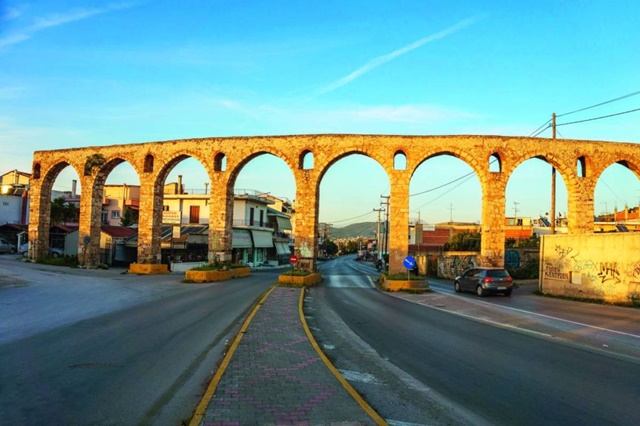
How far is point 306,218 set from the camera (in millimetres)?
30219

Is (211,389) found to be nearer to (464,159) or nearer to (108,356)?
(108,356)

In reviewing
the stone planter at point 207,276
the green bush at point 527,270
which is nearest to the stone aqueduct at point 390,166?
the stone planter at point 207,276

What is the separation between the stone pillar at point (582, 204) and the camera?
29.5 meters

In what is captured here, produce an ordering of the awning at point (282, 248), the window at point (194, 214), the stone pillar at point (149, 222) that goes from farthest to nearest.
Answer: the awning at point (282, 248) → the window at point (194, 214) → the stone pillar at point (149, 222)

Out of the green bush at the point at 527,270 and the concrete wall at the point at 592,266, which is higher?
the concrete wall at the point at 592,266

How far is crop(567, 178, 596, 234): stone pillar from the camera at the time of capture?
2945 cm

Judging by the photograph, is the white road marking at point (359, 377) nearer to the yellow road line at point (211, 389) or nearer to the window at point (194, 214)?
the yellow road line at point (211, 389)

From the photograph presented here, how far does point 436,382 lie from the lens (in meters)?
6.88

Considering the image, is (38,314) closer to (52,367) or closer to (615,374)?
(52,367)

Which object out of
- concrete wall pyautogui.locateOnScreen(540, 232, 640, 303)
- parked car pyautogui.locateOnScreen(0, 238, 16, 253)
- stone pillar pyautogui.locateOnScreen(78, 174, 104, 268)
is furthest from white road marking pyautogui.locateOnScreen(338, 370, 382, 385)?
parked car pyautogui.locateOnScreen(0, 238, 16, 253)

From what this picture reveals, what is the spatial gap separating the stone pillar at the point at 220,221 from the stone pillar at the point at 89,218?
10.8m

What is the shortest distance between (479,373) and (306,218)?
23.2 meters

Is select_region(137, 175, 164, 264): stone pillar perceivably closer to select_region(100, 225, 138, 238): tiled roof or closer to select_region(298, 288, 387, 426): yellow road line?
select_region(100, 225, 138, 238): tiled roof

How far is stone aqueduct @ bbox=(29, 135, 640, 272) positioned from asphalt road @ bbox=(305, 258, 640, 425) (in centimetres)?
1672
